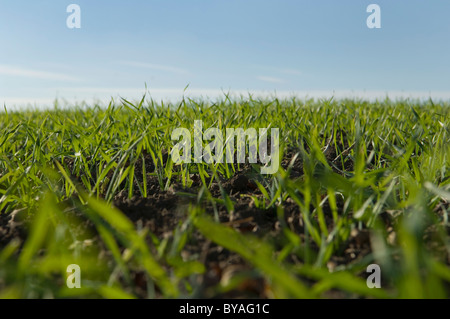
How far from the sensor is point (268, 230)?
1.16m

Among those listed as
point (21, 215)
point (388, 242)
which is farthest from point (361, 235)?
point (21, 215)

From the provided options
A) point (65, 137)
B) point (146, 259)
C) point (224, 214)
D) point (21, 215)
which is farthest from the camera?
point (65, 137)

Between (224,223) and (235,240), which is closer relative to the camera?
(235,240)

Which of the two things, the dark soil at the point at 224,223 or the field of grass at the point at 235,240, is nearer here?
the field of grass at the point at 235,240

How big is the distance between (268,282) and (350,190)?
34 cm

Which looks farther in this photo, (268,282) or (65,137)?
(65,137)

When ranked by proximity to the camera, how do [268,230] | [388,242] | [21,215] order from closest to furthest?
1. [388,242]
2. [268,230]
3. [21,215]

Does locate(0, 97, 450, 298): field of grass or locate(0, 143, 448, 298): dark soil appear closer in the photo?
locate(0, 97, 450, 298): field of grass

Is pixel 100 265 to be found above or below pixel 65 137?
below

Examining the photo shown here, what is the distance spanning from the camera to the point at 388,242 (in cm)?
106
